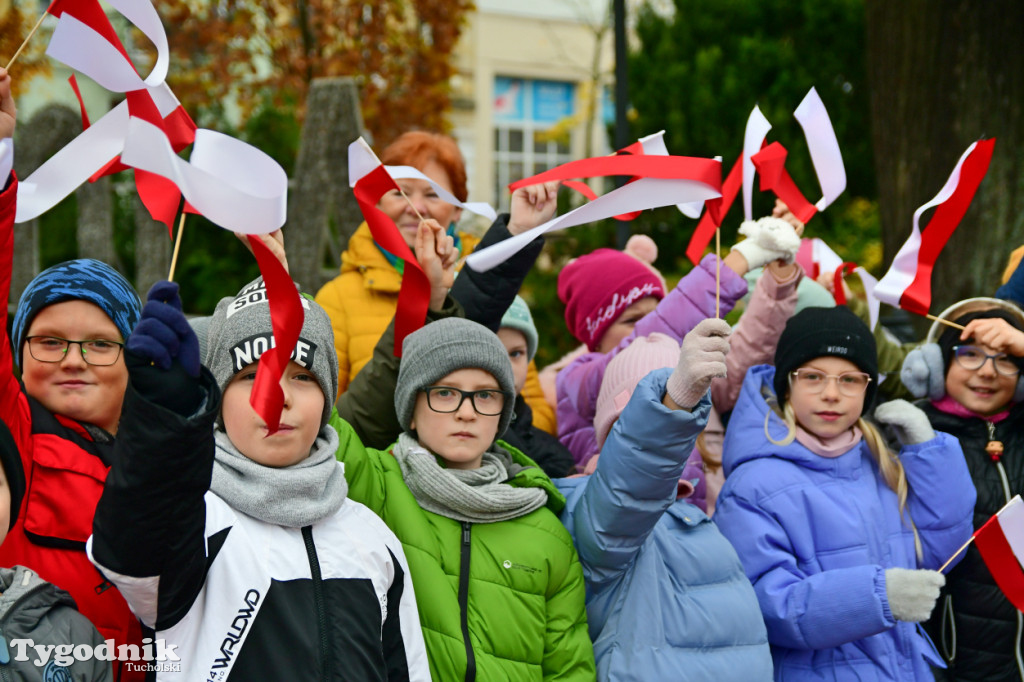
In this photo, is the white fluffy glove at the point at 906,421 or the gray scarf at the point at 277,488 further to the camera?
the white fluffy glove at the point at 906,421

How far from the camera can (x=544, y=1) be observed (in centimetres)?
1998

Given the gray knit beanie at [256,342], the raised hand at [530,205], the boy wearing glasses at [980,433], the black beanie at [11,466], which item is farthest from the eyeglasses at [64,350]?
the boy wearing glasses at [980,433]

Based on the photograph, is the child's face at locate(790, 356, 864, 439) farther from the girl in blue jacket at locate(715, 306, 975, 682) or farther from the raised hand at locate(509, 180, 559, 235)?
the raised hand at locate(509, 180, 559, 235)

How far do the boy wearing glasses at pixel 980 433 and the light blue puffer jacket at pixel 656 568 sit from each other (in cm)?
89

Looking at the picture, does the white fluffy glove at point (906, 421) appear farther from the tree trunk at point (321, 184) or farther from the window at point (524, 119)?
the window at point (524, 119)

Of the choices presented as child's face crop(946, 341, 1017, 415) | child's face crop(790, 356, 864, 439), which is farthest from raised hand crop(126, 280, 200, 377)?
child's face crop(946, 341, 1017, 415)

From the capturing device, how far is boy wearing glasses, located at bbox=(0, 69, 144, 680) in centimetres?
221

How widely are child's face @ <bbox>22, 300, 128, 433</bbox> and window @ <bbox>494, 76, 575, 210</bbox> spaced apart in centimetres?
1801

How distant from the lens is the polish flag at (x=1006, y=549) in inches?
116

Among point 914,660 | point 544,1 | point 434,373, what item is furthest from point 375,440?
point 544,1

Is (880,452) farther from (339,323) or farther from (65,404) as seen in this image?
(65,404)

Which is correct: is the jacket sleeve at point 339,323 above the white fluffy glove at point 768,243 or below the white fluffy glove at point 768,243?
below

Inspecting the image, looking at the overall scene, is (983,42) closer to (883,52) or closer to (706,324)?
(883,52)

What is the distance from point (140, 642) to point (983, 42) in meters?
5.47
